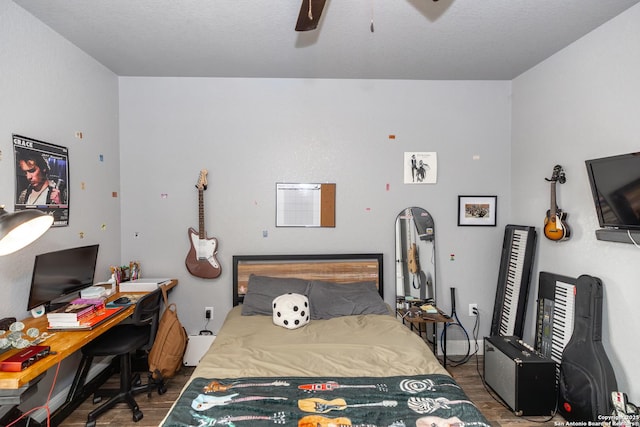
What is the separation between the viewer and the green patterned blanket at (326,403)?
143 cm

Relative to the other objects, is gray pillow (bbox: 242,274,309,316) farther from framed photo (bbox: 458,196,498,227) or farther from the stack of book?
framed photo (bbox: 458,196,498,227)

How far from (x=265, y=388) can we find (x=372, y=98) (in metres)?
2.72

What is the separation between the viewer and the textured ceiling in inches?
80.7

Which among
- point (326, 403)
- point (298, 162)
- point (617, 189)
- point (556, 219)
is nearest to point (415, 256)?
point (556, 219)

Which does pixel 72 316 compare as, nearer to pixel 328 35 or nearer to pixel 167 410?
pixel 167 410

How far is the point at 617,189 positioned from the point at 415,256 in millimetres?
1615

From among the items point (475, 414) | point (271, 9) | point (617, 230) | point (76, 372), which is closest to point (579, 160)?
point (617, 230)

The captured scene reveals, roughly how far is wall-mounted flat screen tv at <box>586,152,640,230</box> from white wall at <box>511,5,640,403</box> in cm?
24

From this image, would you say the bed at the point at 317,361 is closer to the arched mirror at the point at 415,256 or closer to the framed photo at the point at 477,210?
the arched mirror at the point at 415,256

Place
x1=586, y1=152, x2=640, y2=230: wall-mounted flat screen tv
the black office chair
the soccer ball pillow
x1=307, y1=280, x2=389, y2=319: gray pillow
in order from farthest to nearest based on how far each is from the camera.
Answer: x1=307, y1=280, x2=389, y2=319: gray pillow → the soccer ball pillow → the black office chair → x1=586, y1=152, x2=640, y2=230: wall-mounted flat screen tv

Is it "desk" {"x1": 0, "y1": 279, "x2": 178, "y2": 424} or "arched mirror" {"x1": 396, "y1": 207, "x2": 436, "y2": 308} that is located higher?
"arched mirror" {"x1": 396, "y1": 207, "x2": 436, "y2": 308}

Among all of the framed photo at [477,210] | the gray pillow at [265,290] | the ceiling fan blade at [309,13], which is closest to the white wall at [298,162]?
the framed photo at [477,210]

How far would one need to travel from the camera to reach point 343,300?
2865 mm

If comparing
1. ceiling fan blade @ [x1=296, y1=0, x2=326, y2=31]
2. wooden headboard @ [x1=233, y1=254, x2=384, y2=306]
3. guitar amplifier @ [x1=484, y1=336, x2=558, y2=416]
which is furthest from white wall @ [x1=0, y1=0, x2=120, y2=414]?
guitar amplifier @ [x1=484, y1=336, x2=558, y2=416]
